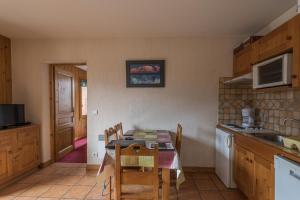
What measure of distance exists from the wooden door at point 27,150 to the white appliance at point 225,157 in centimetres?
319

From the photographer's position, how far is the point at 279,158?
1707mm

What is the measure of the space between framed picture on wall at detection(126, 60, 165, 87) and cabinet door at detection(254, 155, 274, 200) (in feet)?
6.51

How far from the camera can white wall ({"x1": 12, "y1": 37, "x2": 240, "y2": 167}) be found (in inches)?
142

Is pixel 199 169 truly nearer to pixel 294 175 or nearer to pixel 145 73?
pixel 145 73

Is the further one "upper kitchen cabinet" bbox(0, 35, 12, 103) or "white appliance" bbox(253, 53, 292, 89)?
"upper kitchen cabinet" bbox(0, 35, 12, 103)

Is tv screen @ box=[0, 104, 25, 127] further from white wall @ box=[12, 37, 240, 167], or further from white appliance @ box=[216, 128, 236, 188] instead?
white appliance @ box=[216, 128, 236, 188]

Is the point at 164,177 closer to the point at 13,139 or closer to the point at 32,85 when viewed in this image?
the point at 13,139

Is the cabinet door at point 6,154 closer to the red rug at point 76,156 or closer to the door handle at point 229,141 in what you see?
the red rug at point 76,156

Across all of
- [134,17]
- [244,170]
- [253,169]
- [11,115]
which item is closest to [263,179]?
[253,169]

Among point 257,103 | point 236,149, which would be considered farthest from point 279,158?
point 257,103

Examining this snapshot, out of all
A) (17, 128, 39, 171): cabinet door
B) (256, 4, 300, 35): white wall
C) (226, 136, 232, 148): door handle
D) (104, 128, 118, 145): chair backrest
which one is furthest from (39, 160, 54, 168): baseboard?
(256, 4, 300, 35): white wall

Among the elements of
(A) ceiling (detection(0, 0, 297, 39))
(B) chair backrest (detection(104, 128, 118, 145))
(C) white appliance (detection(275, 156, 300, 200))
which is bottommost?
(C) white appliance (detection(275, 156, 300, 200))

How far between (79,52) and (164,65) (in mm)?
1582

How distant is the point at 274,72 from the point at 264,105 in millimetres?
1079
